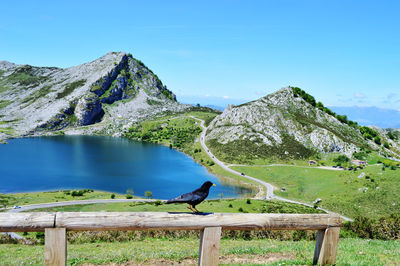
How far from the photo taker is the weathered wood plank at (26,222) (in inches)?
276

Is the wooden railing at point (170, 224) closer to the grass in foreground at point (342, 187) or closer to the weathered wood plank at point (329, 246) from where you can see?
the weathered wood plank at point (329, 246)

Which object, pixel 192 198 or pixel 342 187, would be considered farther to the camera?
pixel 342 187

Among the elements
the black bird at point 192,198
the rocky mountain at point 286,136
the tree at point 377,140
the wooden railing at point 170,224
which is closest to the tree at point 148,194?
the rocky mountain at point 286,136

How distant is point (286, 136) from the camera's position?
17325 cm

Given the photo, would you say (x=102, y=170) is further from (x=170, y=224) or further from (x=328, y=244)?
(x=328, y=244)

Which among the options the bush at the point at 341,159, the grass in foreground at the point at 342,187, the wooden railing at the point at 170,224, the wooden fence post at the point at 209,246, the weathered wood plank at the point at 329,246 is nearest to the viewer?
the wooden railing at the point at 170,224

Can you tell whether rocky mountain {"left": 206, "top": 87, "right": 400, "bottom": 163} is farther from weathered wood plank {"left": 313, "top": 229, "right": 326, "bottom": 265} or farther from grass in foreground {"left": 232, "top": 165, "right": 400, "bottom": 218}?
weathered wood plank {"left": 313, "top": 229, "right": 326, "bottom": 265}

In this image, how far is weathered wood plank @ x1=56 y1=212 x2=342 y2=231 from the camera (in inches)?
291

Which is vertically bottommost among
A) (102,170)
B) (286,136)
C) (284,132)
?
(102,170)

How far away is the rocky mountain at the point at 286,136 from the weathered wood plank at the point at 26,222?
144003 millimetres

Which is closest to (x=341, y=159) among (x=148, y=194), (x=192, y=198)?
(x=148, y=194)

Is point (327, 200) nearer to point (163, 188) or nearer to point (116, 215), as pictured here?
point (163, 188)

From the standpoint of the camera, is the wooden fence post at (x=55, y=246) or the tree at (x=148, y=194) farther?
the tree at (x=148, y=194)

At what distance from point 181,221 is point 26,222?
398 centimetres
